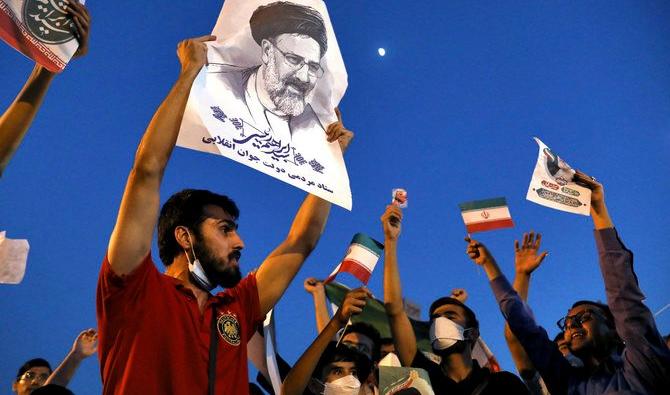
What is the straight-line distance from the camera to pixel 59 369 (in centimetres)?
539

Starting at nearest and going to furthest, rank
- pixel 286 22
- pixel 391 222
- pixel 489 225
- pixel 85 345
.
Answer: pixel 286 22 < pixel 391 222 < pixel 489 225 < pixel 85 345

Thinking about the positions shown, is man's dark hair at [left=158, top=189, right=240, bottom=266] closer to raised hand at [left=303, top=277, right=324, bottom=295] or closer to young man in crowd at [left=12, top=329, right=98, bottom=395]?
raised hand at [left=303, top=277, right=324, bottom=295]

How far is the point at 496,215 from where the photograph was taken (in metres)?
5.00

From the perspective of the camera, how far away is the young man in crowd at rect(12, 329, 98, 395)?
17.8 feet

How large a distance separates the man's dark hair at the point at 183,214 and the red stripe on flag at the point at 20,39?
973mm

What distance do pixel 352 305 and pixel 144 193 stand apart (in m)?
1.59

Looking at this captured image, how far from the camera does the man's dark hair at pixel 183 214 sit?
3139 mm

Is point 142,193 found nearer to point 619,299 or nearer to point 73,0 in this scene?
point 73,0

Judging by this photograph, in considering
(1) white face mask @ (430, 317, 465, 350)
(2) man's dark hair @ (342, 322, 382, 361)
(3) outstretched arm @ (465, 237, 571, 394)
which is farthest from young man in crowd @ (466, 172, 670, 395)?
(2) man's dark hair @ (342, 322, 382, 361)

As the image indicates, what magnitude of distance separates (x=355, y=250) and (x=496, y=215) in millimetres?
1506

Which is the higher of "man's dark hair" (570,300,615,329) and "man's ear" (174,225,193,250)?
"man's dark hair" (570,300,615,329)

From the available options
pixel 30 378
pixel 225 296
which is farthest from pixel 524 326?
pixel 30 378

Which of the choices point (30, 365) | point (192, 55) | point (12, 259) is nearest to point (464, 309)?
point (192, 55)

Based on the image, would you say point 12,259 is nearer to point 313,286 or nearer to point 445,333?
point 313,286
